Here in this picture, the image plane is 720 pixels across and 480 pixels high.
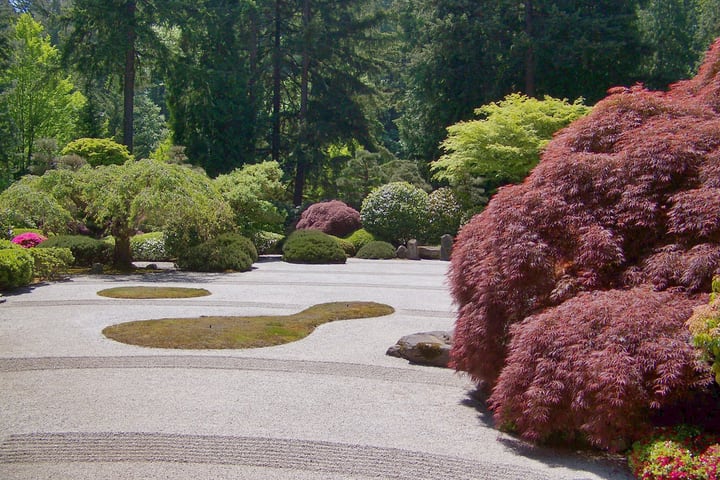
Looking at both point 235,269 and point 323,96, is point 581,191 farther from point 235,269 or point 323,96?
point 323,96

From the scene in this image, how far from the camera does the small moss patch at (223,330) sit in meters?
8.85

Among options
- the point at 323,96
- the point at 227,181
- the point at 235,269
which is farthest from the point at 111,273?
the point at 323,96

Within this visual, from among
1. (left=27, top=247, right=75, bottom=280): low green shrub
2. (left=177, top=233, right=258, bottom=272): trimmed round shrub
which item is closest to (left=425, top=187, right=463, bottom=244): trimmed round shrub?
(left=177, top=233, right=258, bottom=272): trimmed round shrub

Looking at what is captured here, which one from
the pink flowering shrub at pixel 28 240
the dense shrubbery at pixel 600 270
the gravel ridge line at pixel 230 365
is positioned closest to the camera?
the dense shrubbery at pixel 600 270

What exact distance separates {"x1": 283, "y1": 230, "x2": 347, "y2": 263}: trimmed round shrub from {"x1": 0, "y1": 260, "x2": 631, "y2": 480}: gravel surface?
31.2 feet

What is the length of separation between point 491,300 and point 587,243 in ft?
3.32

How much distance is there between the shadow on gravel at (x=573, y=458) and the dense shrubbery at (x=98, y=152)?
2305cm

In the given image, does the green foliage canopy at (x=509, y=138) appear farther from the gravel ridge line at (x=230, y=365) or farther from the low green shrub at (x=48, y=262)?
the gravel ridge line at (x=230, y=365)

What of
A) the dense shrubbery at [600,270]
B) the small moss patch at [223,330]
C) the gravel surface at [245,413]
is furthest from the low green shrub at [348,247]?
the dense shrubbery at [600,270]

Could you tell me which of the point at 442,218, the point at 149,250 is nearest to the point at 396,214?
the point at 442,218

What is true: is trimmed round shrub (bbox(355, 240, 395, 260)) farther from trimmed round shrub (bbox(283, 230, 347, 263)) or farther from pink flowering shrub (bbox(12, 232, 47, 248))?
pink flowering shrub (bbox(12, 232, 47, 248))

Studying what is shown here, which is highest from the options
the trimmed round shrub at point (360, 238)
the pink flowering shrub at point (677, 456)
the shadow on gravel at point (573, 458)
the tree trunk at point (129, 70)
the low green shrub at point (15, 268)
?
the tree trunk at point (129, 70)

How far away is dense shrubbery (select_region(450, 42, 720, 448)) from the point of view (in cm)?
478

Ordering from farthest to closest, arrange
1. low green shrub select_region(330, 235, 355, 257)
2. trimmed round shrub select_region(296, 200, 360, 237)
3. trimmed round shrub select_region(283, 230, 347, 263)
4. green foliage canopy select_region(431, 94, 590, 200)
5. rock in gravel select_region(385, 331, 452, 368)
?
trimmed round shrub select_region(296, 200, 360, 237), low green shrub select_region(330, 235, 355, 257), green foliage canopy select_region(431, 94, 590, 200), trimmed round shrub select_region(283, 230, 347, 263), rock in gravel select_region(385, 331, 452, 368)
